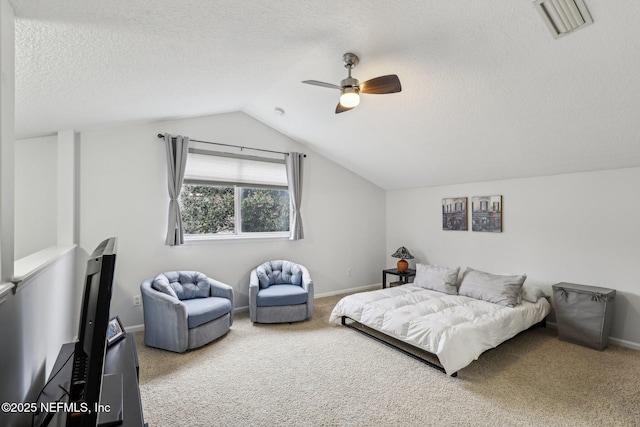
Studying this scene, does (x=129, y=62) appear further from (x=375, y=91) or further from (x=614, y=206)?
(x=614, y=206)

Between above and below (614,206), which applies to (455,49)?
above

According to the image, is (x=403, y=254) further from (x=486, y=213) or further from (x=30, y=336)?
(x=30, y=336)

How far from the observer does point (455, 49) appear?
7.72 feet

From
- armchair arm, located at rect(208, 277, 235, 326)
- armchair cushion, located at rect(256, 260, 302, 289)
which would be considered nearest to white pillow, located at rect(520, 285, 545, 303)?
armchair cushion, located at rect(256, 260, 302, 289)

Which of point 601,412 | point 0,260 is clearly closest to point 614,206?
point 601,412

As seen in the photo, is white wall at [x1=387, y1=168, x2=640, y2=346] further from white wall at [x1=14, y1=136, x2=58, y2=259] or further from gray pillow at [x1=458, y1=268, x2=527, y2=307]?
white wall at [x1=14, y1=136, x2=58, y2=259]

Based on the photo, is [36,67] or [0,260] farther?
[36,67]

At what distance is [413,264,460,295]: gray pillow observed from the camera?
401 centimetres

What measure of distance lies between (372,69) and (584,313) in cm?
341

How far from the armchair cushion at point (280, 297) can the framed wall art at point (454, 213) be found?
264cm

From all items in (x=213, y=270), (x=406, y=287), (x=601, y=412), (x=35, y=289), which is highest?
(x=35, y=289)

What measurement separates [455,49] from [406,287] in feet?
9.98

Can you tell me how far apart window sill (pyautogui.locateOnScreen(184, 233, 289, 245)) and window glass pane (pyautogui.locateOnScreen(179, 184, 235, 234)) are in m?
0.07

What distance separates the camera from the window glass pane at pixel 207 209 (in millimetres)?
4137
